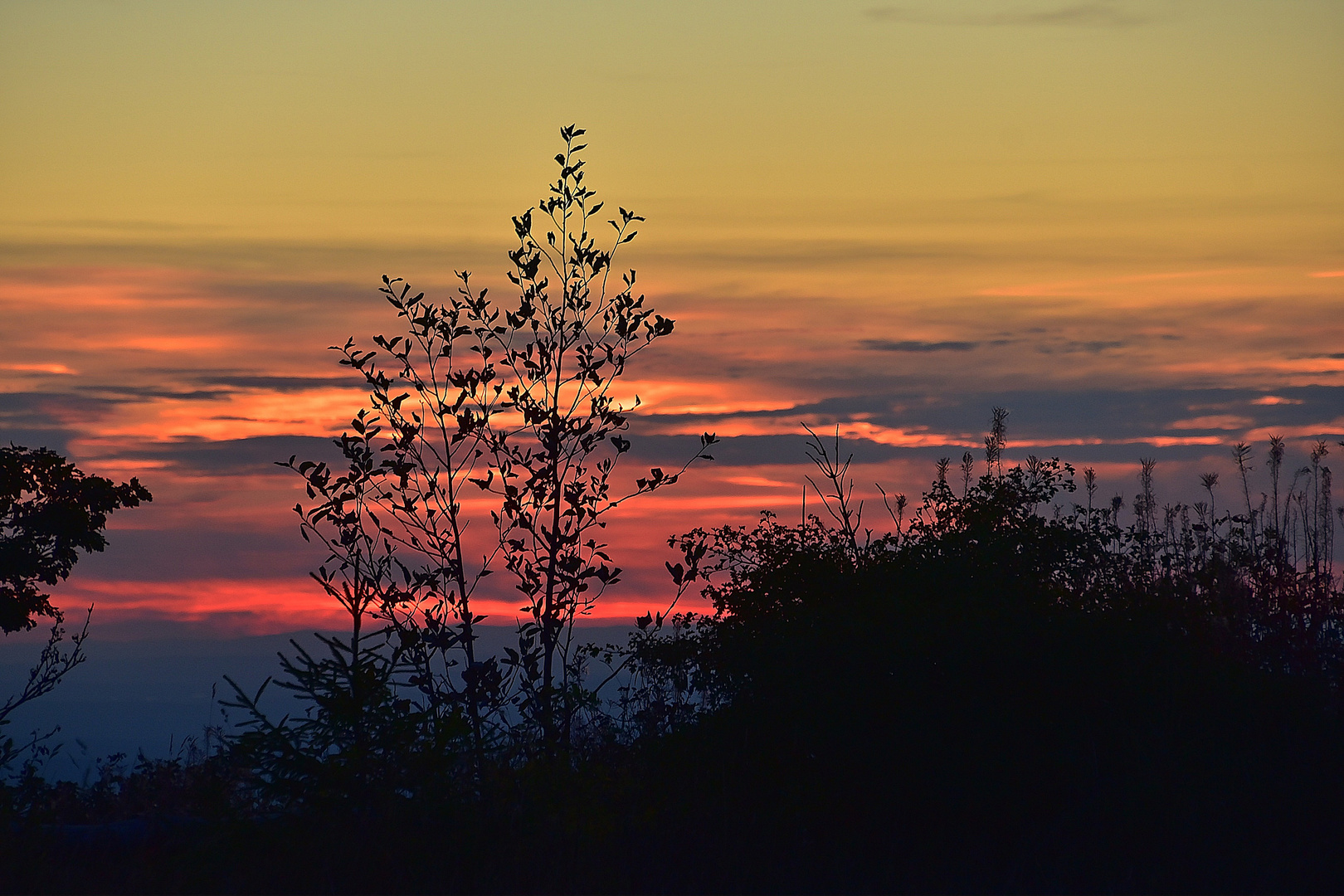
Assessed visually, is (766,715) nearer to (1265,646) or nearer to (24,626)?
(1265,646)

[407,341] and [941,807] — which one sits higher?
[407,341]

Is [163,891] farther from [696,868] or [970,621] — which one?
[970,621]

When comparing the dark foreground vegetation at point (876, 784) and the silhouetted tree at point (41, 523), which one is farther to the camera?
the silhouetted tree at point (41, 523)

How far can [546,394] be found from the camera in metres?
12.4

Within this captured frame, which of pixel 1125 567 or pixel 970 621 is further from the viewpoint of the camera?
pixel 1125 567

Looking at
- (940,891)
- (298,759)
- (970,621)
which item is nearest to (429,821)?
(298,759)

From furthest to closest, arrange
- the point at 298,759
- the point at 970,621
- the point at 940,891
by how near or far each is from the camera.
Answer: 1. the point at 970,621
2. the point at 940,891
3. the point at 298,759

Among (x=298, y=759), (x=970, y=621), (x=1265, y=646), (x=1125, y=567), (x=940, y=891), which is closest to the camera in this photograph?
(x=298, y=759)

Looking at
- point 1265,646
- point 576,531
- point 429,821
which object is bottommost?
point 429,821

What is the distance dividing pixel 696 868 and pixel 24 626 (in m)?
14.4

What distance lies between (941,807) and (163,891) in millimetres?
6062

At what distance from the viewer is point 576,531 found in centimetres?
1220

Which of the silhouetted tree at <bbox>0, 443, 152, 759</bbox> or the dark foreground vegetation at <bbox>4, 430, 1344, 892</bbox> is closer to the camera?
the dark foreground vegetation at <bbox>4, 430, 1344, 892</bbox>

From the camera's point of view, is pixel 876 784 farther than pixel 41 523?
No
